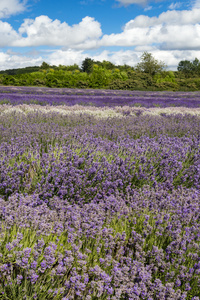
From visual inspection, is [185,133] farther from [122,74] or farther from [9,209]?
[122,74]

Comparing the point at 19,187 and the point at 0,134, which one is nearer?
the point at 19,187

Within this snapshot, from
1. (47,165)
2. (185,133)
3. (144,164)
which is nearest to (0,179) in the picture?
(47,165)

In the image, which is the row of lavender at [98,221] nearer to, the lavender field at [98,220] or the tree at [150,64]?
the lavender field at [98,220]

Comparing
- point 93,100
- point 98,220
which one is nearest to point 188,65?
point 93,100

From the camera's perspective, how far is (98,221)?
209 cm

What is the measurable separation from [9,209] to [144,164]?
2071 mm

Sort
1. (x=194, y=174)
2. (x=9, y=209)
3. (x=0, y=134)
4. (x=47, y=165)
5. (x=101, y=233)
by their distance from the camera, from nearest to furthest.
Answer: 1. (x=101, y=233)
2. (x=9, y=209)
3. (x=47, y=165)
4. (x=194, y=174)
5. (x=0, y=134)

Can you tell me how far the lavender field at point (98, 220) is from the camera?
1.67 meters

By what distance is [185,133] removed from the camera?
627cm

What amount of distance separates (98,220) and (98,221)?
0.82 feet

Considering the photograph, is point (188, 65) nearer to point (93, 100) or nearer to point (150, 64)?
point (150, 64)

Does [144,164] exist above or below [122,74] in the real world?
below

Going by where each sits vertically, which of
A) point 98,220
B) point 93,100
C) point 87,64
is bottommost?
point 98,220

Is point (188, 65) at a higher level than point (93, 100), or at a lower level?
higher
